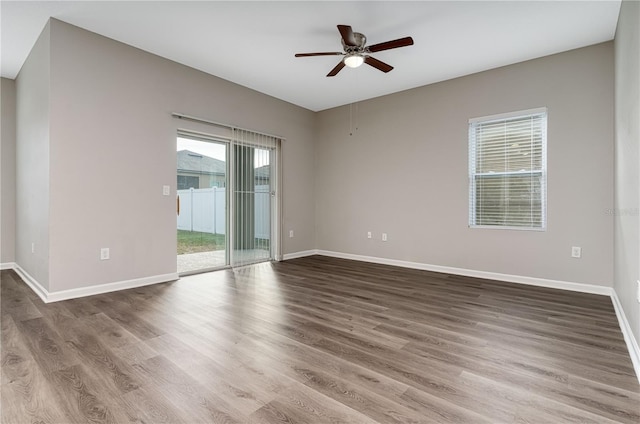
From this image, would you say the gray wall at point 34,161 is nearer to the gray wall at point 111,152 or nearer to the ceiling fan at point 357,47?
the gray wall at point 111,152

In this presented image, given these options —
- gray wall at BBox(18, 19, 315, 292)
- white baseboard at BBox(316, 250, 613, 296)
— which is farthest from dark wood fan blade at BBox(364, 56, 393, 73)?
white baseboard at BBox(316, 250, 613, 296)

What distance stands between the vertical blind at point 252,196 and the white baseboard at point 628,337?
447cm

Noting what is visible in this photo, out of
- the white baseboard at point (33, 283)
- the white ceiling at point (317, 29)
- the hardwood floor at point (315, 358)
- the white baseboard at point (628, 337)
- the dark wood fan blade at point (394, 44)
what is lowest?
the hardwood floor at point (315, 358)

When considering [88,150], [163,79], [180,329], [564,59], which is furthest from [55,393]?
[564,59]

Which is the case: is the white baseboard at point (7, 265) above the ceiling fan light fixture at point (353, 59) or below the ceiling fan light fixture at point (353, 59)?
below

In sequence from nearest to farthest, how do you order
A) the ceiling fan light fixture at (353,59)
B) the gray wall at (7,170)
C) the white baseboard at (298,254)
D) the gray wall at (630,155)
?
the gray wall at (630,155) → the ceiling fan light fixture at (353,59) → the gray wall at (7,170) → the white baseboard at (298,254)

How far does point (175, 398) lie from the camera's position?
1.64 metres

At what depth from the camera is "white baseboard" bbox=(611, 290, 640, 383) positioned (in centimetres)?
194

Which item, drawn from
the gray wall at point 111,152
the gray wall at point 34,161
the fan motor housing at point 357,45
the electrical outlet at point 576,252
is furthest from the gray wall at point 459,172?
the gray wall at point 34,161

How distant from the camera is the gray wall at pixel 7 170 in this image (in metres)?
4.83

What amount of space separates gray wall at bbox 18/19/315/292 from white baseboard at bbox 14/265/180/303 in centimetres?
7

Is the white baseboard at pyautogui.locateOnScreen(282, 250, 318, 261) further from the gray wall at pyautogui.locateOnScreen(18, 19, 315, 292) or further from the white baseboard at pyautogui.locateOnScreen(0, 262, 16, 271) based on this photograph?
the white baseboard at pyautogui.locateOnScreen(0, 262, 16, 271)

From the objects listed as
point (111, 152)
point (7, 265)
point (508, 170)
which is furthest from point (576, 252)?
point (7, 265)

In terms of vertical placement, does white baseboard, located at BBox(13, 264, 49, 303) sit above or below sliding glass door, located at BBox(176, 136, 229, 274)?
below
